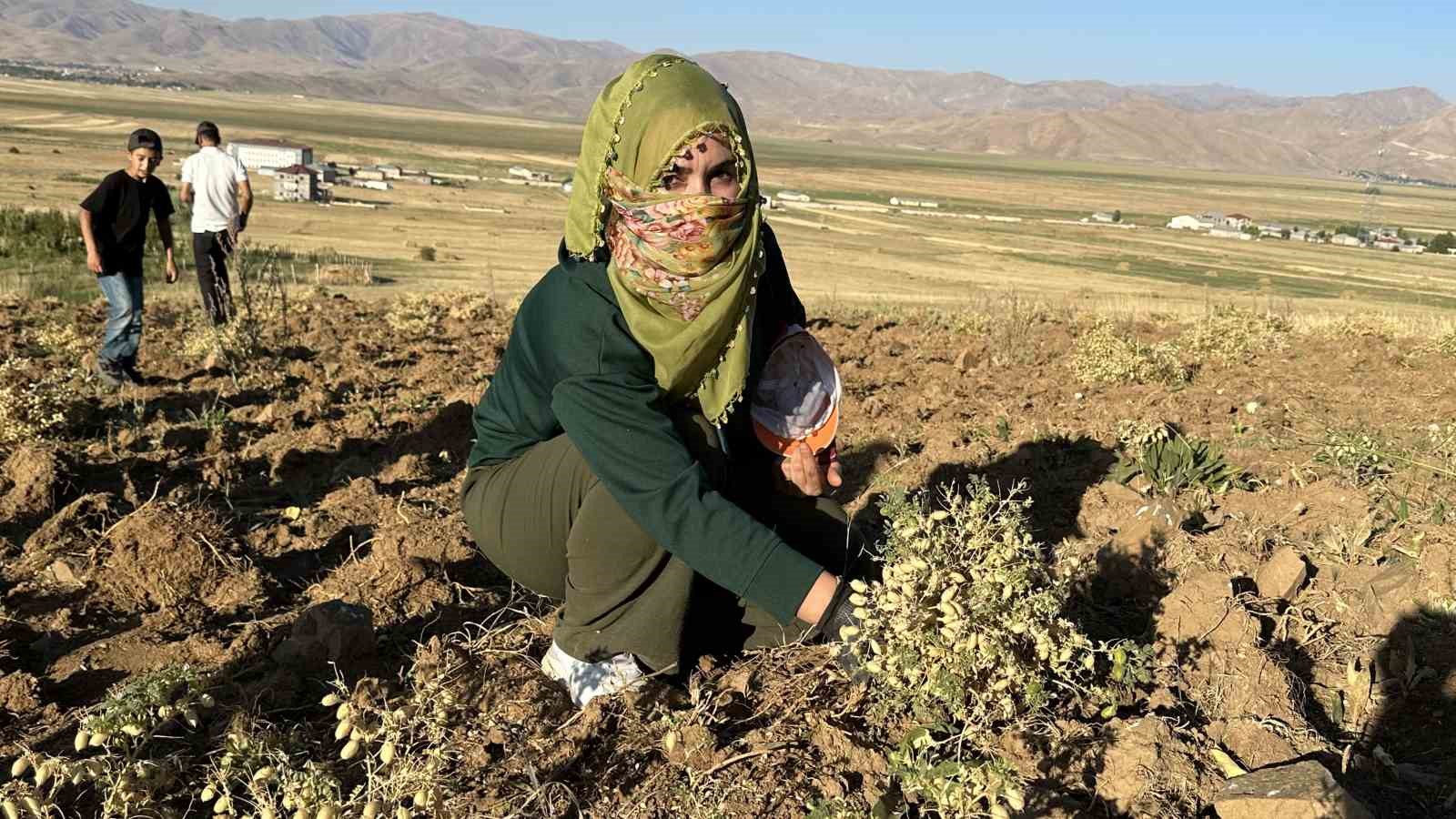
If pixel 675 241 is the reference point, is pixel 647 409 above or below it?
below

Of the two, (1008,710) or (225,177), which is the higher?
(225,177)

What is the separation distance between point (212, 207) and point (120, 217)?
3.48 ft

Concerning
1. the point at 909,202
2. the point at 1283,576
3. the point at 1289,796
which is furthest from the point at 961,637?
the point at 909,202

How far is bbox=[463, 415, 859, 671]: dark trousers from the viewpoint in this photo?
2.46m

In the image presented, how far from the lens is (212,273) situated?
7648 mm

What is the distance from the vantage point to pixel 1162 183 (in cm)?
9888

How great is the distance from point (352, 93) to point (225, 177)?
19554 centimetres

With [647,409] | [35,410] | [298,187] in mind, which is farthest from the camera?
[298,187]

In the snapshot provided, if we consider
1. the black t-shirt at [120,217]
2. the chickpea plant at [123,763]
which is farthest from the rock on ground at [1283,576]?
the black t-shirt at [120,217]

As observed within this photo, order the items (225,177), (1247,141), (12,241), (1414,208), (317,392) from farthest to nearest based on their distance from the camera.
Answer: (1247,141)
(1414,208)
(12,241)
(225,177)
(317,392)

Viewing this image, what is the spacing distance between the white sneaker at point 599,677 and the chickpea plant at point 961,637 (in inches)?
19.7

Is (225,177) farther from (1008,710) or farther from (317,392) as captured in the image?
(1008,710)

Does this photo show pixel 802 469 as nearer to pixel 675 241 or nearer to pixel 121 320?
pixel 675 241

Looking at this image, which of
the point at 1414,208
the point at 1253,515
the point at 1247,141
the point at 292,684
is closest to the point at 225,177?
the point at 292,684
